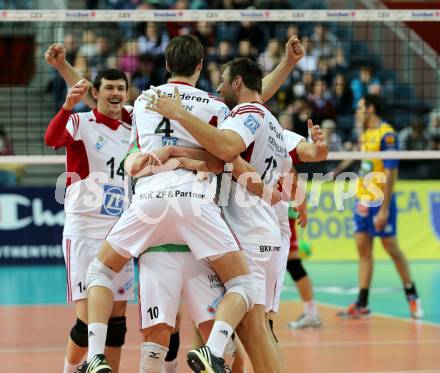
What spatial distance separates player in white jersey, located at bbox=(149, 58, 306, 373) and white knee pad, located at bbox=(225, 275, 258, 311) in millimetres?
160

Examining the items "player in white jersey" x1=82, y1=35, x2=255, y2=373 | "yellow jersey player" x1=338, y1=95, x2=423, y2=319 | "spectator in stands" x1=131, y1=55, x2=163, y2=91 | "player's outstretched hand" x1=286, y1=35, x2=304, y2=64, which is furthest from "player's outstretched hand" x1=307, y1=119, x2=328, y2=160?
"spectator in stands" x1=131, y1=55, x2=163, y2=91

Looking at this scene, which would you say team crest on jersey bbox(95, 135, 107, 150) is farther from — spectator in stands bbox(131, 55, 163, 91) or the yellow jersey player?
spectator in stands bbox(131, 55, 163, 91)

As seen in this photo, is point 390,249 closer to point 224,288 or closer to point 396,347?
point 396,347

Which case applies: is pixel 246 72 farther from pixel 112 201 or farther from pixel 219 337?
pixel 219 337

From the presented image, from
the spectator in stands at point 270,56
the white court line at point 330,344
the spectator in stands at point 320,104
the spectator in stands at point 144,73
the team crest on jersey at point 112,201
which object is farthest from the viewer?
the spectator in stands at point 320,104

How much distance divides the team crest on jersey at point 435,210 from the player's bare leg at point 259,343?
11.1 metres

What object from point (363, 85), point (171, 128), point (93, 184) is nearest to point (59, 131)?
point (93, 184)

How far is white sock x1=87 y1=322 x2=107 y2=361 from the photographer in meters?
5.63

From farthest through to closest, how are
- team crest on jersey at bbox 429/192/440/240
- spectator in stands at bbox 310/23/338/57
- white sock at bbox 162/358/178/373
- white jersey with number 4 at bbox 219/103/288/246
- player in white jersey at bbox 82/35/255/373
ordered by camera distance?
spectator in stands at bbox 310/23/338/57
team crest on jersey at bbox 429/192/440/240
white sock at bbox 162/358/178/373
white jersey with number 4 at bbox 219/103/288/246
player in white jersey at bbox 82/35/255/373

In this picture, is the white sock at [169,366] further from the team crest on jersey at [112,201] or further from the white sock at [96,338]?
the white sock at [96,338]

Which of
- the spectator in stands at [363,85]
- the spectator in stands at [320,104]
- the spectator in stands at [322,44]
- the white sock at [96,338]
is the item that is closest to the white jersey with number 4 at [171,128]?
the white sock at [96,338]

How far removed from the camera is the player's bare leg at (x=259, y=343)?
573cm

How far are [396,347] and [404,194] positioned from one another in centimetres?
819

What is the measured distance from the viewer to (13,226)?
1581 cm
